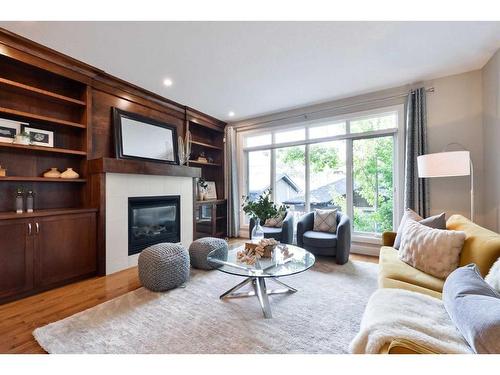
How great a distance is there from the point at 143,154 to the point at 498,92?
15.0 ft

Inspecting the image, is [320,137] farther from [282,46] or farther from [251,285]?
[251,285]


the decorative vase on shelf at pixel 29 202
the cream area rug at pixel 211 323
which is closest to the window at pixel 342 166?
the cream area rug at pixel 211 323

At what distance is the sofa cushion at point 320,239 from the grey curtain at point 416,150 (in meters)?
1.17

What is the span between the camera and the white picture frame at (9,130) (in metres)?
2.52

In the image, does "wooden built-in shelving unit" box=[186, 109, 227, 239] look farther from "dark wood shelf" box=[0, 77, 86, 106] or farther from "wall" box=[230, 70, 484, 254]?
"wall" box=[230, 70, 484, 254]

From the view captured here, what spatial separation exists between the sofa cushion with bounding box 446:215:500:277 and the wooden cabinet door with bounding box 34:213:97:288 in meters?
3.71

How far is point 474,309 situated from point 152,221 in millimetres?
3636

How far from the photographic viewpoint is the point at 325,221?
3.76 meters

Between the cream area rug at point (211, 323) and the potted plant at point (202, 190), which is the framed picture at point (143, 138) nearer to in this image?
the potted plant at point (202, 190)

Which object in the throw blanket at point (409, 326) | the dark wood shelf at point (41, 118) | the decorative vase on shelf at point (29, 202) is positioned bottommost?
the throw blanket at point (409, 326)

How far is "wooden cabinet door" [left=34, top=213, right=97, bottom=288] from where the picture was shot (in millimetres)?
2506

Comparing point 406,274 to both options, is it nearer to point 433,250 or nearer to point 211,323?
point 433,250

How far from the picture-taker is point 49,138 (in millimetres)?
2879

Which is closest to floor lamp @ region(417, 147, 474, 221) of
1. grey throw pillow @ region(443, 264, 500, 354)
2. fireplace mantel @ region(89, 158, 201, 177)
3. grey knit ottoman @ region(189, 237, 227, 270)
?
grey throw pillow @ region(443, 264, 500, 354)
